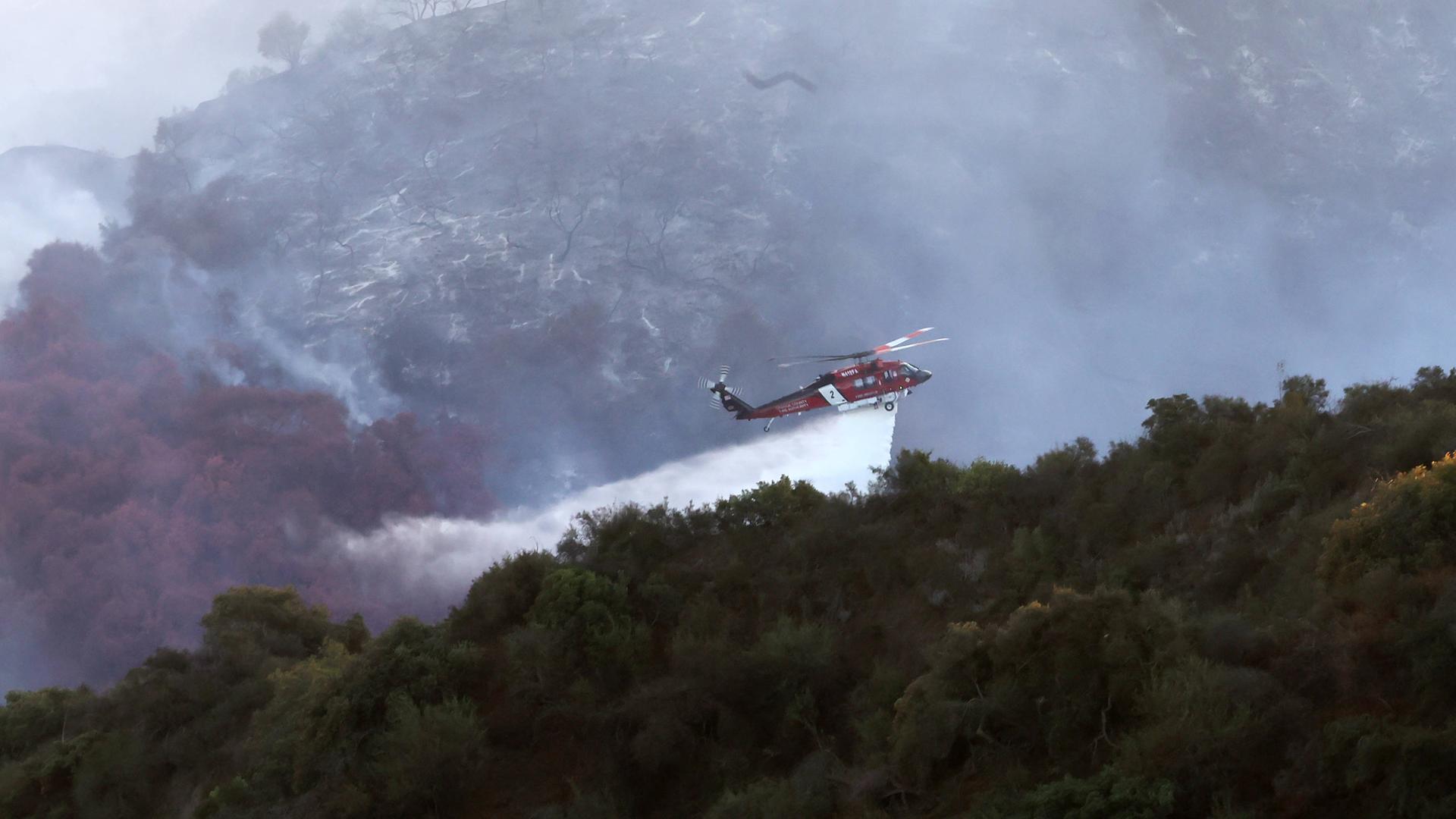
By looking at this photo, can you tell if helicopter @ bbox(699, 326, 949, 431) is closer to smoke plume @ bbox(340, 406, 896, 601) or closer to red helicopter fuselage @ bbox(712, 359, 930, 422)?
red helicopter fuselage @ bbox(712, 359, 930, 422)

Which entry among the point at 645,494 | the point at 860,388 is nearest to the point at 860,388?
the point at 860,388

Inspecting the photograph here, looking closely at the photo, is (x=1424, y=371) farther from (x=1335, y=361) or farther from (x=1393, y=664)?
(x=1335, y=361)

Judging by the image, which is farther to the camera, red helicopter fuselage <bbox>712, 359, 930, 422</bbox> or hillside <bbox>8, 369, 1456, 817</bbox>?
red helicopter fuselage <bbox>712, 359, 930, 422</bbox>

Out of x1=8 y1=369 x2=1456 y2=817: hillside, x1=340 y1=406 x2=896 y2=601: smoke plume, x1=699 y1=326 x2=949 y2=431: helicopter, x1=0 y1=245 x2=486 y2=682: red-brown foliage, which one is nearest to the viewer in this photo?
x1=8 y1=369 x2=1456 y2=817: hillside

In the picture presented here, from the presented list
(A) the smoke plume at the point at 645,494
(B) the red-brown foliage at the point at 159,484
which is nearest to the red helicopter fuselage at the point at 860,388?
(A) the smoke plume at the point at 645,494

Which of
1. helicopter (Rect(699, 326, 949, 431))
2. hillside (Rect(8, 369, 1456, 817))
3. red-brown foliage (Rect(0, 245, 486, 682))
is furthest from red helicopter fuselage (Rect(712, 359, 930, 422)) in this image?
red-brown foliage (Rect(0, 245, 486, 682))

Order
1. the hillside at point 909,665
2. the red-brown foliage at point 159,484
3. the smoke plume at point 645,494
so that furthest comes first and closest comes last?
the red-brown foliage at point 159,484 → the smoke plume at point 645,494 → the hillside at point 909,665

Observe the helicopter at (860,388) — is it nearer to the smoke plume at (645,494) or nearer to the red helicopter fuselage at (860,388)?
the red helicopter fuselage at (860,388)

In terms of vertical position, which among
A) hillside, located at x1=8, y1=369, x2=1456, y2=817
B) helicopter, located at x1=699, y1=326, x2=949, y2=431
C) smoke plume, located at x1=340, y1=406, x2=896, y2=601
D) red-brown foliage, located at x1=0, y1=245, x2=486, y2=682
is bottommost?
hillside, located at x1=8, y1=369, x2=1456, y2=817
